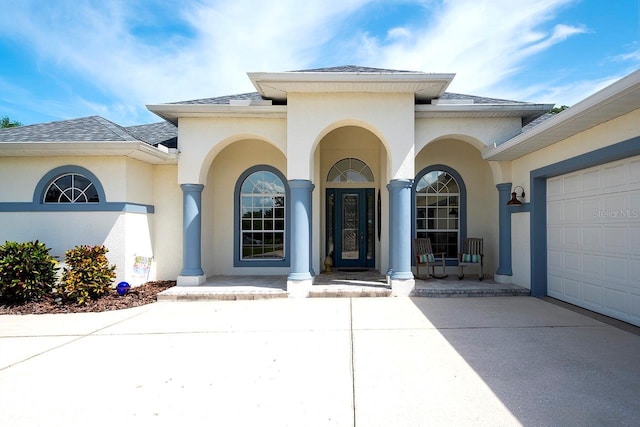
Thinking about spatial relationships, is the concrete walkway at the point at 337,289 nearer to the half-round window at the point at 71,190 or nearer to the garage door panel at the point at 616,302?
the garage door panel at the point at 616,302

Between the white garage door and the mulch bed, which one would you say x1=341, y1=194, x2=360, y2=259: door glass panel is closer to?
the white garage door

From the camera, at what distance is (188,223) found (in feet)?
24.9

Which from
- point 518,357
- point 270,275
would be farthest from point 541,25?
point 270,275

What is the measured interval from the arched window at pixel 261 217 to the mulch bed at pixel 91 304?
7.86ft

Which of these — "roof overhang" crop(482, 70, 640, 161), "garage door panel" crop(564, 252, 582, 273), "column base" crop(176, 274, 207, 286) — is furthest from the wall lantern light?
"column base" crop(176, 274, 207, 286)

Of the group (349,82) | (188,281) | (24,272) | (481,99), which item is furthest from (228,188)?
(481,99)

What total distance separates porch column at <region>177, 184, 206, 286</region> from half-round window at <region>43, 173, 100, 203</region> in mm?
1765

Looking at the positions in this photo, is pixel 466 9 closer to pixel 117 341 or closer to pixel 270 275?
pixel 270 275

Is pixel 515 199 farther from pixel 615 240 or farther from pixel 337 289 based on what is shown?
pixel 337 289

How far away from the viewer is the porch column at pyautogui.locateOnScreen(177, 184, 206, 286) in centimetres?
758

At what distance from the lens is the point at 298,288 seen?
6.95 metres

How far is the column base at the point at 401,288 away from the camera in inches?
274

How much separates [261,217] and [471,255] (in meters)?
5.02

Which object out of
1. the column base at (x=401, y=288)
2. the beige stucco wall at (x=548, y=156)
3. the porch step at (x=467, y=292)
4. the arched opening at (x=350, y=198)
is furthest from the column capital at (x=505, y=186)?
the column base at (x=401, y=288)
